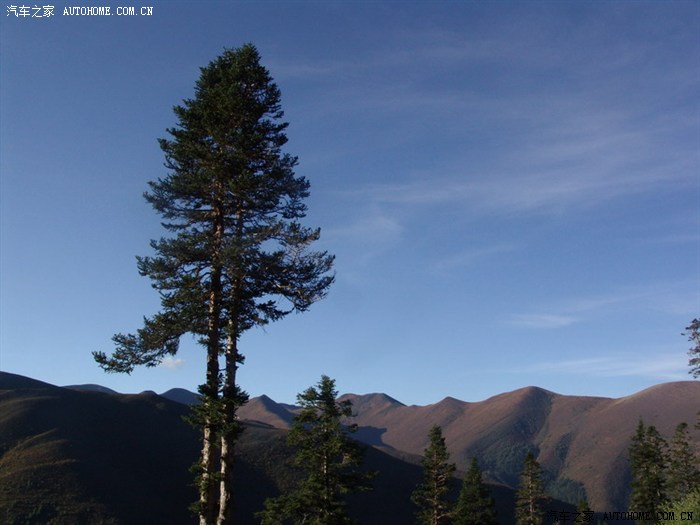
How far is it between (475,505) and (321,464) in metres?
31.7

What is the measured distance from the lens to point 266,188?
74.6ft

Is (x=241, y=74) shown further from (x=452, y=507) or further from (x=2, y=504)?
(x=2, y=504)

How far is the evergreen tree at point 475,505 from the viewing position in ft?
202

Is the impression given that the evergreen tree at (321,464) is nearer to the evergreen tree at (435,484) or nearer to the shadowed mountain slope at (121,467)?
the evergreen tree at (435,484)

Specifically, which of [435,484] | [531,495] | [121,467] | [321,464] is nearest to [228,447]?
[321,464]

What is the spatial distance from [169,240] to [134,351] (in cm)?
396

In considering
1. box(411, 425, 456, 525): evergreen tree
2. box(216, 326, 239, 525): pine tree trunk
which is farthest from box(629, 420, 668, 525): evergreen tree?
box(216, 326, 239, 525): pine tree trunk

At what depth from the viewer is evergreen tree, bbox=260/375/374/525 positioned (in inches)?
1453

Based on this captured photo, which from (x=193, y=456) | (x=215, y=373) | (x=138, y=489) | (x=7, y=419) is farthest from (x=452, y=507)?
(x=7, y=419)

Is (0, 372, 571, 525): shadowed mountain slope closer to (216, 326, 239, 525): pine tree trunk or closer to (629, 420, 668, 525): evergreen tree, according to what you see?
(629, 420, 668, 525): evergreen tree

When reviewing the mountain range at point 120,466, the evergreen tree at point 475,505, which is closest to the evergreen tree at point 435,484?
the evergreen tree at point 475,505

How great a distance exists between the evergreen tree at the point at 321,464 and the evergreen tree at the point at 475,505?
86.0ft

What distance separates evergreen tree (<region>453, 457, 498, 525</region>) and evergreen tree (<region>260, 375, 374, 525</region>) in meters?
26.2

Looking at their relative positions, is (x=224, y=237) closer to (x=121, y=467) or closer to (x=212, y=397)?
(x=212, y=397)
